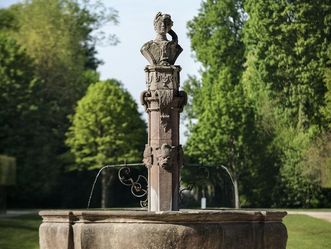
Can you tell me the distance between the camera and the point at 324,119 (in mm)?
47438

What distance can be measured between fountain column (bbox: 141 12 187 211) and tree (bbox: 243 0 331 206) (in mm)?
28955

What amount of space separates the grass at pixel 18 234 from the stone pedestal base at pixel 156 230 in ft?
50.8

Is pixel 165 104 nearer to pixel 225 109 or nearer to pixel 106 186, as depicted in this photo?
pixel 225 109

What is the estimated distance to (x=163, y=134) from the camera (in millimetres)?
18359

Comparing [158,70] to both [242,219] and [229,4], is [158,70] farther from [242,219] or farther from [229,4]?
[229,4]

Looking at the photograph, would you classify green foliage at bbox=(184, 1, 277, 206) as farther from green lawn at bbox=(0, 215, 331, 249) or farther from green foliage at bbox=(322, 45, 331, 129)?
green lawn at bbox=(0, 215, 331, 249)

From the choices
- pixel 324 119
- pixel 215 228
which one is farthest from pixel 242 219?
pixel 324 119

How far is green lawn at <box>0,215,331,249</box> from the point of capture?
101 ft

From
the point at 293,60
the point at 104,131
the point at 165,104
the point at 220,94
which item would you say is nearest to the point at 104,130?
the point at 104,131

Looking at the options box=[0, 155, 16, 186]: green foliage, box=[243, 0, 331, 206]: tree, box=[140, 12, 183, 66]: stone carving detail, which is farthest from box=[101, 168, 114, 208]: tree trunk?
box=[140, 12, 183, 66]: stone carving detail

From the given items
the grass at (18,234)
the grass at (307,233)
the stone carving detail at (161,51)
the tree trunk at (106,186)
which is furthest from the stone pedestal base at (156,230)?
the tree trunk at (106,186)

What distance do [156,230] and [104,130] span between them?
44.6m

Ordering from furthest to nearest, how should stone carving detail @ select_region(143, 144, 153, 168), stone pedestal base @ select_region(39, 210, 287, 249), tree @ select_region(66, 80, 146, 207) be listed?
tree @ select_region(66, 80, 146, 207) → stone carving detail @ select_region(143, 144, 153, 168) → stone pedestal base @ select_region(39, 210, 287, 249)

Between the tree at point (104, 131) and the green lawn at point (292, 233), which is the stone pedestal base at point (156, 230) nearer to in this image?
the green lawn at point (292, 233)
